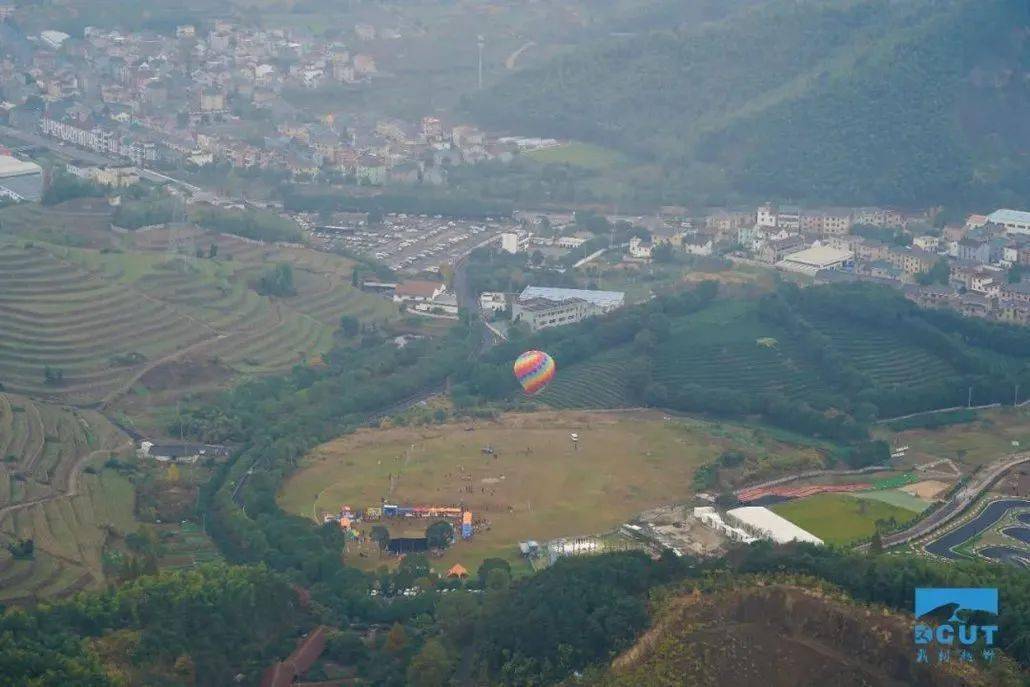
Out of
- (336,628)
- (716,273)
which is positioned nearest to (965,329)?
(716,273)

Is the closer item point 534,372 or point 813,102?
point 534,372

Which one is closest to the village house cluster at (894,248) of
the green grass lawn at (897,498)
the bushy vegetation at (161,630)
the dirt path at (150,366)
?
the green grass lawn at (897,498)

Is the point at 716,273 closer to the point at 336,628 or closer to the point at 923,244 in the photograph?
the point at 923,244

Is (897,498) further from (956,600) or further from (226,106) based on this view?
(226,106)

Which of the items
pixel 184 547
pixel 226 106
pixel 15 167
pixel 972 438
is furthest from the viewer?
pixel 226 106

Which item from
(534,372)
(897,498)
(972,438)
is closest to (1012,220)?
(972,438)

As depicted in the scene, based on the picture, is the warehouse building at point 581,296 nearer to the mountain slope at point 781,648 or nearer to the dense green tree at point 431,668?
the dense green tree at point 431,668

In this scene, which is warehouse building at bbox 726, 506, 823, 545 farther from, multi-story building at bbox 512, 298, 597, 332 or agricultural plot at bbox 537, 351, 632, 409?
multi-story building at bbox 512, 298, 597, 332
